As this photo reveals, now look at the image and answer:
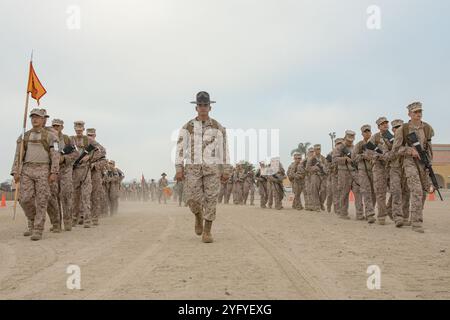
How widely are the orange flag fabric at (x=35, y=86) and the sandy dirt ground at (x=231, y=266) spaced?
627 centimetres

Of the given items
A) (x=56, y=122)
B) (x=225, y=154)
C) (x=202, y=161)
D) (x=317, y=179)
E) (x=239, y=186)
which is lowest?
(x=239, y=186)

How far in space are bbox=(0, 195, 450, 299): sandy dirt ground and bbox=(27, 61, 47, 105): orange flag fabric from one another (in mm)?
6272

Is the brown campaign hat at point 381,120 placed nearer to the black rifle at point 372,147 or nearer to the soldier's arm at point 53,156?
the black rifle at point 372,147

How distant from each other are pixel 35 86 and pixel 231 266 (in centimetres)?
1070

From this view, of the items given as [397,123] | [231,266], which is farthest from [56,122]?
[397,123]

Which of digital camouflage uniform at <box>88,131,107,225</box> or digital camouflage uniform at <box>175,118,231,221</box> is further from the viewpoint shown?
digital camouflage uniform at <box>88,131,107,225</box>

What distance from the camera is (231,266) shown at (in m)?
4.96

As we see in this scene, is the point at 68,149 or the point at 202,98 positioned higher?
the point at 202,98

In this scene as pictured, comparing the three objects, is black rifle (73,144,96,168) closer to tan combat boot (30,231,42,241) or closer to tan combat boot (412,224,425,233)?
tan combat boot (30,231,42,241)

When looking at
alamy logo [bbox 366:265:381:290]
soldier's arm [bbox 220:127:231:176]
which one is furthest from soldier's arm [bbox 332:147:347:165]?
alamy logo [bbox 366:265:381:290]

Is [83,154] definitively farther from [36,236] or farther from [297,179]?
[297,179]

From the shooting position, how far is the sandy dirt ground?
3.86 meters
